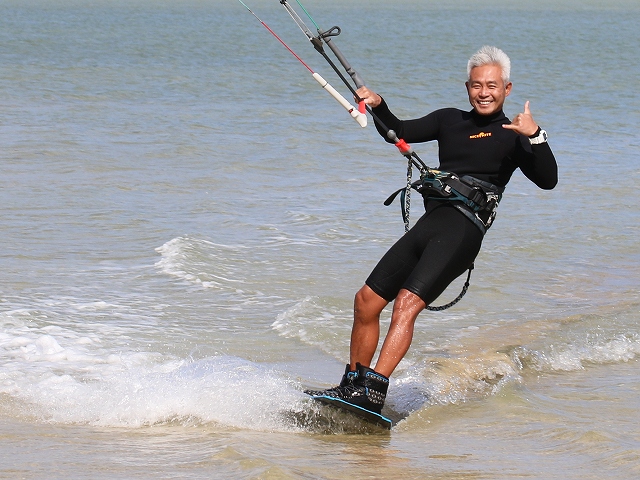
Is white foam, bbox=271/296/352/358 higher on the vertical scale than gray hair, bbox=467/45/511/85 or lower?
lower

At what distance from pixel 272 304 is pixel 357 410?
303 cm

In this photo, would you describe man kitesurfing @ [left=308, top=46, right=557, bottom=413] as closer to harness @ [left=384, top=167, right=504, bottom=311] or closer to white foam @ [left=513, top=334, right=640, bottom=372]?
harness @ [left=384, top=167, right=504, bottom=311]

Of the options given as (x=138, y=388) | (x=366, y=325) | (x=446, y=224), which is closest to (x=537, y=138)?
(x=446, y=224)

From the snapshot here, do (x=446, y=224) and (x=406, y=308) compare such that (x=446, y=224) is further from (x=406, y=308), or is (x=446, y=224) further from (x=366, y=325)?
(x=366, y=325)

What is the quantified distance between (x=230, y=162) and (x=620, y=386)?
8.83 m

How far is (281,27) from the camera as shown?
54.2 m

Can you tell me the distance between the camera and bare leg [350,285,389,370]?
16.6 feet

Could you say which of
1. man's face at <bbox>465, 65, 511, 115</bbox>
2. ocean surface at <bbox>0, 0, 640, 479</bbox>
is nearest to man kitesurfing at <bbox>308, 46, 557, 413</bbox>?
man's face at <bbox>465, 65, 511, 115</bbox>

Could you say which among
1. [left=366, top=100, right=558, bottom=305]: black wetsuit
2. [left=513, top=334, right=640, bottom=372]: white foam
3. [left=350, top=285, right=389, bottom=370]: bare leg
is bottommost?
[left=513, top=334, right=640, bottom=372]: white foam

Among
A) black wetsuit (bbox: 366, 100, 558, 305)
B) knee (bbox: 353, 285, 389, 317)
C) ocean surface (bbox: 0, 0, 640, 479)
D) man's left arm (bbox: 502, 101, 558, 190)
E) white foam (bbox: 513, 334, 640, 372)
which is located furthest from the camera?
white foam (bbox: 513, 334, 640, 372)

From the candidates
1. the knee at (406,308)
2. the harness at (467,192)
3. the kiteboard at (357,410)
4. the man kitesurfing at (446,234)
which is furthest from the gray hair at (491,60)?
the kiteboard at (357,410)

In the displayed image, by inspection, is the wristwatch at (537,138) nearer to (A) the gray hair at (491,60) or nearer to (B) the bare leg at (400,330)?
(A) the gray hair at (491,60)

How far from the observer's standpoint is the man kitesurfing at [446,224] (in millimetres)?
4930

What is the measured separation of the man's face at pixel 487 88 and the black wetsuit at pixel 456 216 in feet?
0.21
